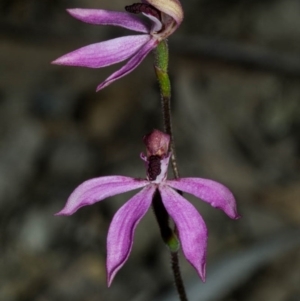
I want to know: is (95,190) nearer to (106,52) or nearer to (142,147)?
(106,52)

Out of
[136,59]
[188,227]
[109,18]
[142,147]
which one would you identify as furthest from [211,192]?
[142,147]

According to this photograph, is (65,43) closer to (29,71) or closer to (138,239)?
(29,71)

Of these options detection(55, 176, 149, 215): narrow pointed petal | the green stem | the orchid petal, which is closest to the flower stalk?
the green stem

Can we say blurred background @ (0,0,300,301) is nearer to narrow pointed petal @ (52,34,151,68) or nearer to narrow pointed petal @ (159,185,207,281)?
narrow pointed petal @ (159,185,207,281)

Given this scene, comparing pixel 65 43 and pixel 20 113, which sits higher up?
pixel 65 43

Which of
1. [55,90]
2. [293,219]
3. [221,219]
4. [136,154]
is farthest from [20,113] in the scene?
[293,219]
